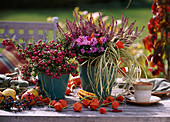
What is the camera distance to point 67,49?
1.58 metres

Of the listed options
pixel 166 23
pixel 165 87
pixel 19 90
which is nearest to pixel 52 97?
pixel 19 90

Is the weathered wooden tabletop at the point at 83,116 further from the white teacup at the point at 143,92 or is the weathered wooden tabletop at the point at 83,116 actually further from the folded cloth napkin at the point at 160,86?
the folded cloth napkin at the point at 160,86

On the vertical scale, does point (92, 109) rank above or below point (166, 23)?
below

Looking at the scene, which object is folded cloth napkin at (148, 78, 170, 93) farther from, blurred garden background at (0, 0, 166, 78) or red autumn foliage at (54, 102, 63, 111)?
blurred garden background at (0, 0, 166, 78)

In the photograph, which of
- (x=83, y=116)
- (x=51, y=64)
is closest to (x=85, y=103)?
(x=83, y=116)

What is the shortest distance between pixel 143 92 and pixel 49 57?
2.04ft

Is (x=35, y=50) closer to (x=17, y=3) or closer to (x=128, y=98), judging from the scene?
(x=128, y=98)

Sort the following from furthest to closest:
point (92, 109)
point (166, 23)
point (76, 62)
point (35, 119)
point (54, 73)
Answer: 1. point (166, 23)
2. point (76, 62)
3. point (54, 73)
4. point (92, 109)
5. point (35, 119)

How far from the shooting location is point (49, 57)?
1467 millimetres

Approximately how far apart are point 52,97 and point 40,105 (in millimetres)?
144

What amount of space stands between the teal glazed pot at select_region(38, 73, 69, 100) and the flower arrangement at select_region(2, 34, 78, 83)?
0.05 meters

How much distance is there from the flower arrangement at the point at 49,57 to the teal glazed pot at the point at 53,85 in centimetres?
5

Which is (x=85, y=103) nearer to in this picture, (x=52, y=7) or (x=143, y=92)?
(x=143, y=92)

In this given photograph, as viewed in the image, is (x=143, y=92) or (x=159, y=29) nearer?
(x=143, y=92)
